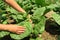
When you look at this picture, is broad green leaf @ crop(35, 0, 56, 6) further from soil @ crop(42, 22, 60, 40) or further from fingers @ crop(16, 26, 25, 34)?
fingers @ crop(16, 26, 25, 34)

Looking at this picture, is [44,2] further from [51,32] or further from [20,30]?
[20,30]

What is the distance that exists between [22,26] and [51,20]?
1.62 feet

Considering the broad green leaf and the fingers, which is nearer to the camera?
the fingers

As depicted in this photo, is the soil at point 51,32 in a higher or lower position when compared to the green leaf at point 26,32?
lower

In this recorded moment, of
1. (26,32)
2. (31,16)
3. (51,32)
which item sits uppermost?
(31,16)

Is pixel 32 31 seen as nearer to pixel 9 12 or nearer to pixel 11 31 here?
pixel 11 31

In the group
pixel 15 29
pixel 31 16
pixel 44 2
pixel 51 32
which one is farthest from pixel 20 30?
pixel 44 2

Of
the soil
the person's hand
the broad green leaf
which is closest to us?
the person's hand

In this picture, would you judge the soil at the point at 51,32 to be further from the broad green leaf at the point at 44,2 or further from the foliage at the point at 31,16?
the broad green leaf at the point at 44,2

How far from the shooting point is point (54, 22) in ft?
8.50

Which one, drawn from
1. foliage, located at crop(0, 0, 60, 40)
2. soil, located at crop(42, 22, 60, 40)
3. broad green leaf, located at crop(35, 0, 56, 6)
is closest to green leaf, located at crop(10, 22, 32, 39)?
foliage, located at crop(0, 0, 60, 40)

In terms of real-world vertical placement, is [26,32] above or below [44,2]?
below

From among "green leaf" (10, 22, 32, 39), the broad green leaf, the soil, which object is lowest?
the soil

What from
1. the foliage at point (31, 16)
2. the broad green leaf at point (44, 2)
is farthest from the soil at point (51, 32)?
the broad green leaf at point (44, 2)
